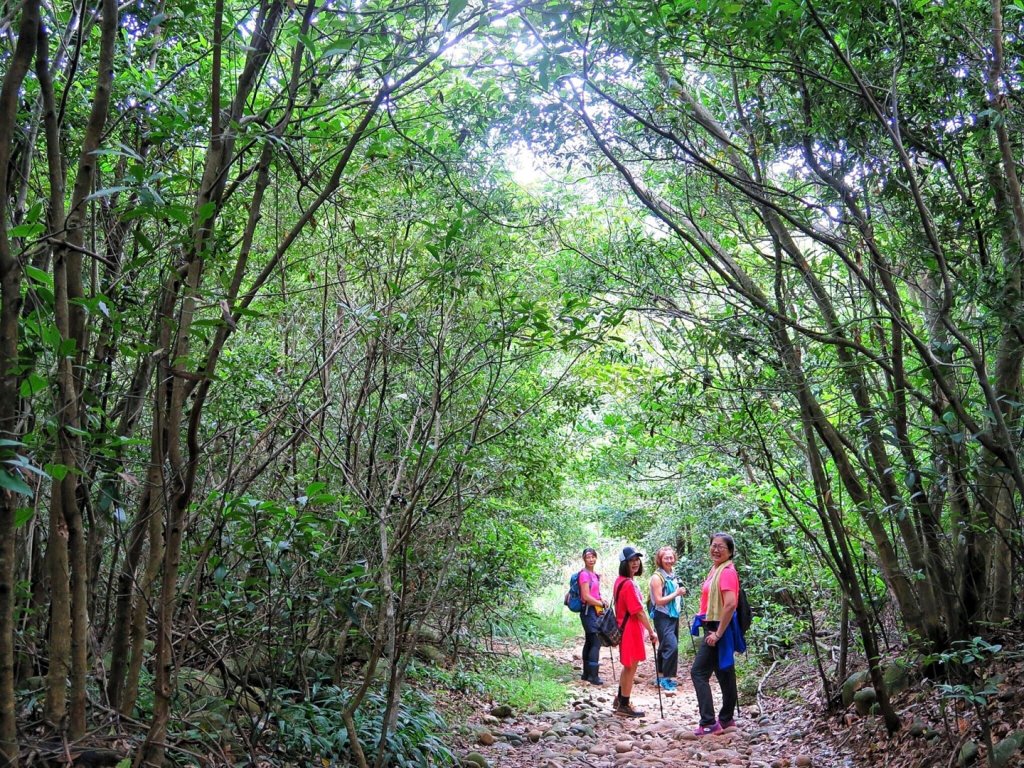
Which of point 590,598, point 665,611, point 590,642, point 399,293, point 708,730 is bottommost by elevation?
point 708,730

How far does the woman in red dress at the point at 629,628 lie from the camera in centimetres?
895

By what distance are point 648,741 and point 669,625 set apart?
297cm

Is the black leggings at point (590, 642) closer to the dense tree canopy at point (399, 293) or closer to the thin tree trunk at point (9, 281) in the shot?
the dense tree canopy at point (399, 293)

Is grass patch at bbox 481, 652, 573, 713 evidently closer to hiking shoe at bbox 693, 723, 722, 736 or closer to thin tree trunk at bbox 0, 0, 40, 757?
hiking shoe at bbox 693, 723, 722, 736

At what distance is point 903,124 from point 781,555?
284 inches

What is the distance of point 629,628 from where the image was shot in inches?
356

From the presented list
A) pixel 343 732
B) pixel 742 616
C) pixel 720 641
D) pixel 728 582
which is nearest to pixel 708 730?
pixel 720 641

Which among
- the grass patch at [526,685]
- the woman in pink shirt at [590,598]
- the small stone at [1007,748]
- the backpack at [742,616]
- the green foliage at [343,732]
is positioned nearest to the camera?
the small stone at [1007,748]

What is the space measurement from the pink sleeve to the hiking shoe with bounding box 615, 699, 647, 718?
2.45m

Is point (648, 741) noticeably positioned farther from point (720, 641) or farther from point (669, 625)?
point (669, 625)

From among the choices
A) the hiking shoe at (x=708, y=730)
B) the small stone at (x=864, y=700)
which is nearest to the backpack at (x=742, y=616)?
the hiking shoe at (x=708, y=730)

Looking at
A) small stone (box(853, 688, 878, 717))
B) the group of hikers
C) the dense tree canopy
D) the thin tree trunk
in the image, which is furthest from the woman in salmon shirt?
the thin tree trunk

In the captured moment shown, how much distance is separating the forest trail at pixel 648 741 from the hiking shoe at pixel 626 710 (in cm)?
11

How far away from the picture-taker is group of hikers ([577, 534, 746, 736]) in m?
7.41
